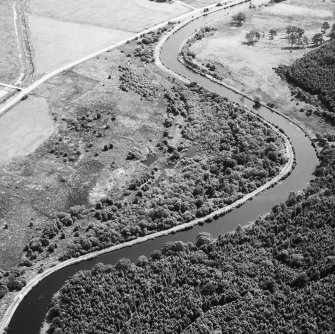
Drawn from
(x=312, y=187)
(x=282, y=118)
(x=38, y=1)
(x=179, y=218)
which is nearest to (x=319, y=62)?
(x=282, y=118)

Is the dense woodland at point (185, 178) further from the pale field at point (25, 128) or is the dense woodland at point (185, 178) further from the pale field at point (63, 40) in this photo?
the pale field at point (63, 40)

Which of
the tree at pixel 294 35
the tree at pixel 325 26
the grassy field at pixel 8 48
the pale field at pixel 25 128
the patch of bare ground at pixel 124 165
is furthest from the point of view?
the tree at pixel 325 26

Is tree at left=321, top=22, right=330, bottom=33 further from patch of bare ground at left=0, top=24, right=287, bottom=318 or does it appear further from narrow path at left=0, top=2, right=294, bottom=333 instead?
narrow path at left=0, top=2, right=294, bottom=333

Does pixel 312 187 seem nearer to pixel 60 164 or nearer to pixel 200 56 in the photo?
pixel 60 164

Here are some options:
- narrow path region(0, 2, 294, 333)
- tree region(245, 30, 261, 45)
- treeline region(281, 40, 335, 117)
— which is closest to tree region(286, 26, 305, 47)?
treeline region(281, 40, 335, 117)

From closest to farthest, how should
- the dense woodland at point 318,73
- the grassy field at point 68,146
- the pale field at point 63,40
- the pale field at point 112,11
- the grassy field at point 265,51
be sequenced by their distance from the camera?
the grassy field at point 68,146
the dense woodland at point 318,73
the grassy field at point 265,51
the pale field at point 63,40
the pale field at point 112,11

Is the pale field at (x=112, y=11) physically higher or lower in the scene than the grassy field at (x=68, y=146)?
higher

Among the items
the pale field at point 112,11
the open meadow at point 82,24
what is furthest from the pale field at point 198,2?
the pale field at point 112,11

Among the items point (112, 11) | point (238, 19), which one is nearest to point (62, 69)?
point (112, 11)
